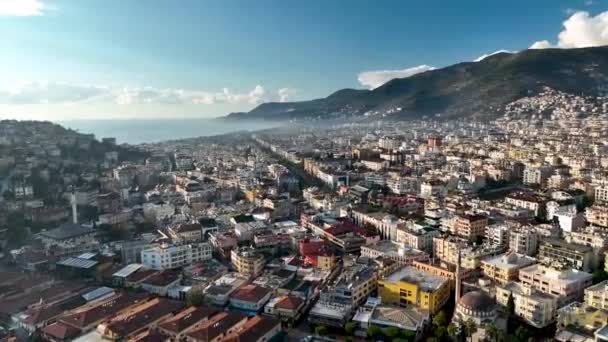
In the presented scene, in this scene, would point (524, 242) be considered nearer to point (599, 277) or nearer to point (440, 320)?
point (599, 277)

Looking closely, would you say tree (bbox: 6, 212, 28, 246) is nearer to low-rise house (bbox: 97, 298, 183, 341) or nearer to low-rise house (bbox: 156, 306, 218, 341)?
low-rise house (bbox: 97, 298, 183, 341)

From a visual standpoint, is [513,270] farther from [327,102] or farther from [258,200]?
[327,102]

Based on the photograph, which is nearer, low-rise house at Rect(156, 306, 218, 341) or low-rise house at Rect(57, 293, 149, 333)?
low-rise house at Rect(156, 306, 218, 341)

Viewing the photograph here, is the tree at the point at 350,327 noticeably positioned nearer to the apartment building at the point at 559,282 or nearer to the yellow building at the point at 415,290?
the yellow building at the point at 415,290

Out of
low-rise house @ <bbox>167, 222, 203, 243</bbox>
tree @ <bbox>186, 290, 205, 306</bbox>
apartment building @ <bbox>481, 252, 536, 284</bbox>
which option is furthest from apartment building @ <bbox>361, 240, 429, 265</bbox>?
low-rise house @ <bbox>167, 222, 203, 243</bbox>

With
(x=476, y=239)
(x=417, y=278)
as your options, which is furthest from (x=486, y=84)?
(x=417, y=278)

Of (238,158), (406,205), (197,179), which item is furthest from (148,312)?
(238,158)

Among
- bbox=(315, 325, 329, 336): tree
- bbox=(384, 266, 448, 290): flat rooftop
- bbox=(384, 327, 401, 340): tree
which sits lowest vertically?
bbox=(315, 325, 329, 336): tree
